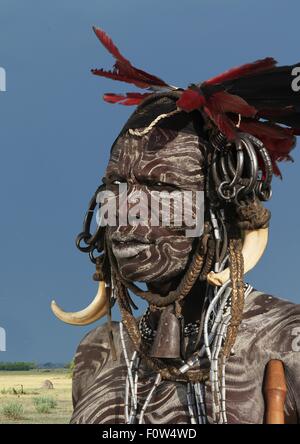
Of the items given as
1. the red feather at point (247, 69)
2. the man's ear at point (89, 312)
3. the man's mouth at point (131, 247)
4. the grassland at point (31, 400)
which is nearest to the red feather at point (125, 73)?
the red feather at point (247, 69)

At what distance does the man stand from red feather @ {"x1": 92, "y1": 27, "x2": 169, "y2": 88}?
134 millimetres

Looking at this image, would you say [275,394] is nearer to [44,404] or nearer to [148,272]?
[148,272]

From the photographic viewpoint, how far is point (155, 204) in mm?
4035

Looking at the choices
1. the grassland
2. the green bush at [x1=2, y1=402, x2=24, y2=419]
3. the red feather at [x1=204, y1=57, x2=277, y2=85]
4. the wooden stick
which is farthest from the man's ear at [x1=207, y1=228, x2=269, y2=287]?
the green bush at [x1=2, y1=402, x2=24, y2=419]

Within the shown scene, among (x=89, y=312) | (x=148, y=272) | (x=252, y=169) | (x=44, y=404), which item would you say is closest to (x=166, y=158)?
(x=252, y=169)

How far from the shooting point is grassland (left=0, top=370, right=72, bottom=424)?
14023mm

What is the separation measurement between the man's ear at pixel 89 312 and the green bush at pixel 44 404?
1044cm

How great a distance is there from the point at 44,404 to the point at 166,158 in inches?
480

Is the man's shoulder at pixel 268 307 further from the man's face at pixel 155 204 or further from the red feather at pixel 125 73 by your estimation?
the red feather at pixel 125 73

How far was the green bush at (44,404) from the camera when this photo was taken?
49.4 feet

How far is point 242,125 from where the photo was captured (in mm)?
4188

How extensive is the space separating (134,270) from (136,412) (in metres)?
0.62
